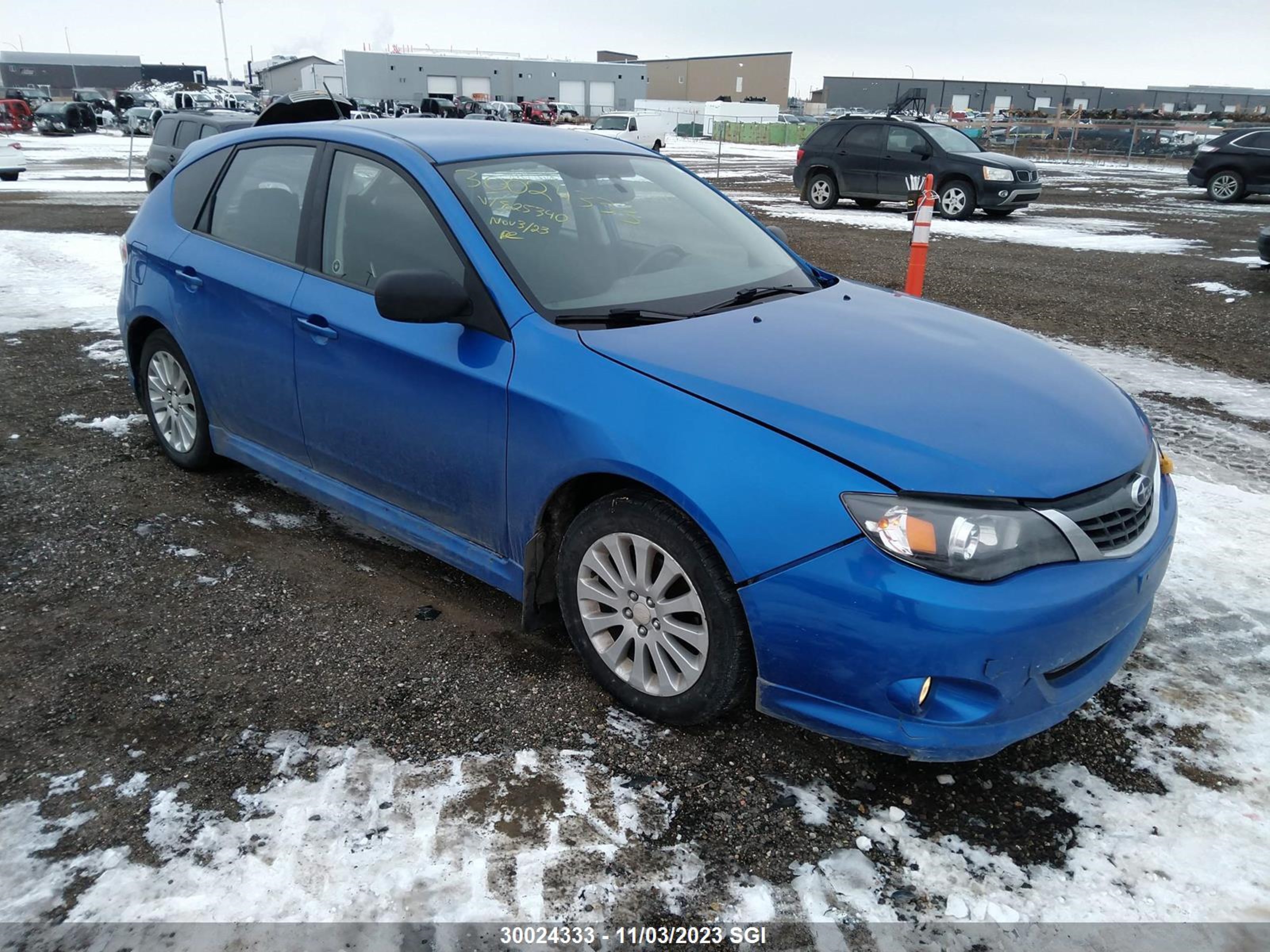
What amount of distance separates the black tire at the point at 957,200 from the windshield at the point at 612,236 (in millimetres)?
13371

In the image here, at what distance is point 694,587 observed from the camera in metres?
2.53

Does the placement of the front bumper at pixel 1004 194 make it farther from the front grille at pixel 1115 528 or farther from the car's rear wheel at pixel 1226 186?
the front grille at pixel 1115 528

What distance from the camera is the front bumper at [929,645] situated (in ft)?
7.16

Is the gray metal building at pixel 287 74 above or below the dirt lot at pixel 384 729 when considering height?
above

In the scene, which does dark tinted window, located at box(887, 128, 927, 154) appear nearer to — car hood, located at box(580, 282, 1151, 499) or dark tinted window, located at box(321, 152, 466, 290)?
car hood, located at box(580, 282, 1151, 499)

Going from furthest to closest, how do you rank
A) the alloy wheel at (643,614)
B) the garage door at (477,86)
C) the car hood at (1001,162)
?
1. the garage door at (477,86)
2. the car hood at (1001,162)
3. the alloy wheel at (643,614)

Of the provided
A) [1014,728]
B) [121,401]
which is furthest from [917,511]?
[121,401]

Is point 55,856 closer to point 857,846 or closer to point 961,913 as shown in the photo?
point 857,846

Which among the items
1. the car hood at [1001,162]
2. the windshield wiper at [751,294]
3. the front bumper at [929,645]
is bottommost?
the front bumper at [929,645]

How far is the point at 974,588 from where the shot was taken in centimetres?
219

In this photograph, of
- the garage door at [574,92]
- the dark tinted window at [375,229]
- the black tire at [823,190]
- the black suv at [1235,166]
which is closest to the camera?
the dark tinted window at [375,229]

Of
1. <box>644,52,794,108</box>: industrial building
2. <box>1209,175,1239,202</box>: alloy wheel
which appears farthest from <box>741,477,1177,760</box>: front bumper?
<box>644,52,794,108</box>: industrial building

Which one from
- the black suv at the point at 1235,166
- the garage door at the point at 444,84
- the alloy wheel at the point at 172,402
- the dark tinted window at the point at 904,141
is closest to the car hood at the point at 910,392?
the alloy wheel at the point at 172,402

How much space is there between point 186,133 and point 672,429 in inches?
597
